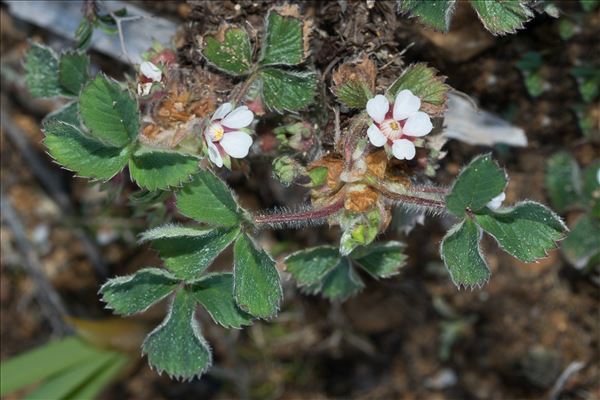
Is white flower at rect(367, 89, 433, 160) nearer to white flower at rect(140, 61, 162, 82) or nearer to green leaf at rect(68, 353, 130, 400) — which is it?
white flower at rect(140, 61, 162, 82)

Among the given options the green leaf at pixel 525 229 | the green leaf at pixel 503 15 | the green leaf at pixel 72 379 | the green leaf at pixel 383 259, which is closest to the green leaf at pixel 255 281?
the green leaf at pixel 383 259

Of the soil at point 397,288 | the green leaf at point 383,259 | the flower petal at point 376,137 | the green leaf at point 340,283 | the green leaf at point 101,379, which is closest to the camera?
the flower petal at point 376,137

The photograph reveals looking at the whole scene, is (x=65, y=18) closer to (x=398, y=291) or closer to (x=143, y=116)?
(x=143, y=116)

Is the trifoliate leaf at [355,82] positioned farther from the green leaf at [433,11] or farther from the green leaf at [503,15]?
the green leaf at [503,15]

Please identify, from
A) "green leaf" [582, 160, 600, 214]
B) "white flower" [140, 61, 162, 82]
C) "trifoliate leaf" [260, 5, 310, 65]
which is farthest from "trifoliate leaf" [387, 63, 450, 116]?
"green leaf" [582, 160, 600, 214]

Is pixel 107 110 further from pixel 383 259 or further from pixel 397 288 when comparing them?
pixel 397 288

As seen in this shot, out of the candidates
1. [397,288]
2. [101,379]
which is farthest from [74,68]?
[397,288]
